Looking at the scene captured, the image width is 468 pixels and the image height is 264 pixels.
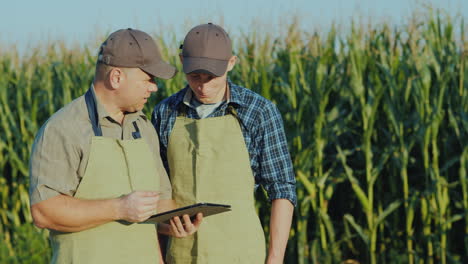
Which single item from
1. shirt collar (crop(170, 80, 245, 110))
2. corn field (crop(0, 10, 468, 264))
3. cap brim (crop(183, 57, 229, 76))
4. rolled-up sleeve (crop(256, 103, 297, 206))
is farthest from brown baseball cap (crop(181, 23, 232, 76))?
corn field (crop(0, 10, 468, 264))

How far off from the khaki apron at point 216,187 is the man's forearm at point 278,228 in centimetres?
5

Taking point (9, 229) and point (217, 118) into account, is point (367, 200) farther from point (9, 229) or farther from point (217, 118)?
point (9, 229)

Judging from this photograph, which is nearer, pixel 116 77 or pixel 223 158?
pixel 116 77

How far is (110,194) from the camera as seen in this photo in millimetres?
2225

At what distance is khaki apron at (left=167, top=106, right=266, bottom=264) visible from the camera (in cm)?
266

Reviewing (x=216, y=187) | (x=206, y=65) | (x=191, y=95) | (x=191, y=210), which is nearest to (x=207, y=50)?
(x=206, y=65)

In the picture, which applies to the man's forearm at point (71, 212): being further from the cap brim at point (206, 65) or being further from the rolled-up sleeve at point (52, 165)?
the cap brim at point (206, 65)

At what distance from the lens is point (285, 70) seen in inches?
250

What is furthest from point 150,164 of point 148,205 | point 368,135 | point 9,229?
point 9,229

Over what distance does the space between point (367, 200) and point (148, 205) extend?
373cm

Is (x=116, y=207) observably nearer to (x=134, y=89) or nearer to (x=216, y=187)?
(x=134, y=89)

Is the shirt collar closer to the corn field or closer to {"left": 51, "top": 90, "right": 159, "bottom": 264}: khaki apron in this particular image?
{"left": 51, "top": 90, "right": 159, "bottom": 264}: khaki apron

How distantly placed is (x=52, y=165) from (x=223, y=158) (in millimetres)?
746

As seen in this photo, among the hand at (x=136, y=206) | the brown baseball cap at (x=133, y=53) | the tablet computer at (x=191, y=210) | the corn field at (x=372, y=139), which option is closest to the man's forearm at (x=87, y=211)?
the hand at (x=136, y=206)
